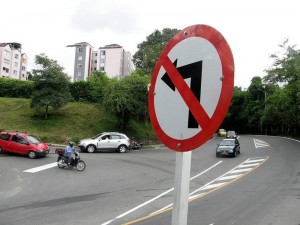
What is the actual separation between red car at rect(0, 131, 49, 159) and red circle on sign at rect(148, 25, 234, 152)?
25.1 metres

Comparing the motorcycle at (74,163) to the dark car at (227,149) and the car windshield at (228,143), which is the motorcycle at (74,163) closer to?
the dark car at (227,149)

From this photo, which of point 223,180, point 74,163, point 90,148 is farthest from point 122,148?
point 223,180

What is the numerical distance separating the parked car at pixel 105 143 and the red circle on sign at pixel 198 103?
29.9 meters

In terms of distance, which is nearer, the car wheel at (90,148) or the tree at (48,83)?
the car wheel at (90,148)

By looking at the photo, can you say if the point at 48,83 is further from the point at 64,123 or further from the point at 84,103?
Answer: the point at 84,103

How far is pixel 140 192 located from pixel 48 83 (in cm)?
2558

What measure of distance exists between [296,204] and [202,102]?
14.0m

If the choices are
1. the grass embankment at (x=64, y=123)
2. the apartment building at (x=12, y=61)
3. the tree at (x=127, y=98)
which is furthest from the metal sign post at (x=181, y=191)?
the apartment building at (x=12, y=61)

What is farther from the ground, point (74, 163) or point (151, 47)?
point (151, 47)

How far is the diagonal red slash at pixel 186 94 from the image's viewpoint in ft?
6.66

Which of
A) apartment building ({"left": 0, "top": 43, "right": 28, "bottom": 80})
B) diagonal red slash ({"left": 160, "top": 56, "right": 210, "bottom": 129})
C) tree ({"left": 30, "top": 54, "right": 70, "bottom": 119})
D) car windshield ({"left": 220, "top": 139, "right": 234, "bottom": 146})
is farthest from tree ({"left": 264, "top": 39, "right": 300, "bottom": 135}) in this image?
apartment building ({"left": 0, "top": 43, "right": 28, "bottom": 80})

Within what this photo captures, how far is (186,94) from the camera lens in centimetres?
220

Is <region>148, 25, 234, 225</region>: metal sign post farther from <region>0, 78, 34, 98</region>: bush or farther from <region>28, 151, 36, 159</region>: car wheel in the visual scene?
<region>0, 78, 34, 98</region>: bush

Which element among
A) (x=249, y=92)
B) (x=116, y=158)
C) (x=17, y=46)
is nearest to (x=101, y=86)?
(x=116, y=158)
